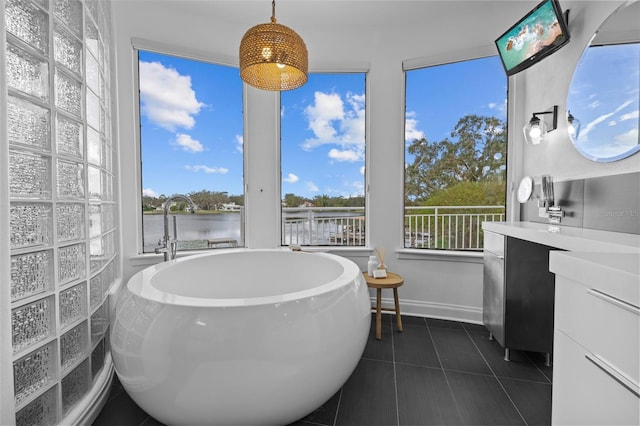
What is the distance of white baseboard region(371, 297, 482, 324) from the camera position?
2551 millimetres

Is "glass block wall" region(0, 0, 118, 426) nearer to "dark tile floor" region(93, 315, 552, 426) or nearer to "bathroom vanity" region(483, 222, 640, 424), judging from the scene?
"dark tile floor" region(93, 315, 552, 426)

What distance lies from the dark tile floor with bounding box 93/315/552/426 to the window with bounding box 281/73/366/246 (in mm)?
1240

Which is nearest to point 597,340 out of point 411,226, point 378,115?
point 411,226

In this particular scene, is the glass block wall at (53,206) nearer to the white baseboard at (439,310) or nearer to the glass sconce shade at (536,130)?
the white baseboard at (439,310)

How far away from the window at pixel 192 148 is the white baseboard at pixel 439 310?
175cm

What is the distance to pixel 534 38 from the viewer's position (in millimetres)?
2031

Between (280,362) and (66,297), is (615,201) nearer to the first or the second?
(280,362)

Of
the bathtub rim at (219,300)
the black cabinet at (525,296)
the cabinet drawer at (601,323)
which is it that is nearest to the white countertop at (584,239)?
the black cabinet at (525,296)

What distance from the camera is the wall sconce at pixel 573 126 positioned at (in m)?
1.79

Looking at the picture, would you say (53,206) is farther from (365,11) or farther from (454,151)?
(454,151)

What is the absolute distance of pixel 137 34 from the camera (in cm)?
242

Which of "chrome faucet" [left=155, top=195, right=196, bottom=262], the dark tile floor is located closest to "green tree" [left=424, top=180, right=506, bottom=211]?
the dark tile floor

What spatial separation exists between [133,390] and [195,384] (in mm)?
355

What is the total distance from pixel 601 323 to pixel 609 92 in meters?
1.55
